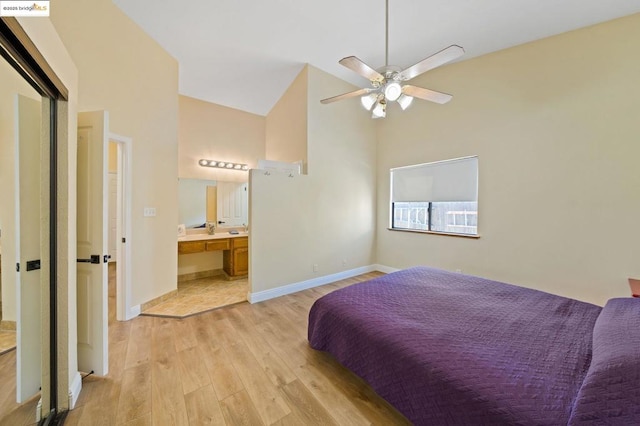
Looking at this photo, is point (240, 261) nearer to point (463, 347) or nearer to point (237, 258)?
point (237, 258)

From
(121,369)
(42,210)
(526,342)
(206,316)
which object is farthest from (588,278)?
(42,210)

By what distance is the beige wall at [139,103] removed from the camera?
225 centimetres

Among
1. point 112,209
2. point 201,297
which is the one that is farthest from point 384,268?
point 112,209

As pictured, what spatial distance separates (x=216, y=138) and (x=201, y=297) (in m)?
2.91

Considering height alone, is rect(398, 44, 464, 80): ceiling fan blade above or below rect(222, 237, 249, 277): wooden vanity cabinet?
above

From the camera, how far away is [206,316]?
2.80 m

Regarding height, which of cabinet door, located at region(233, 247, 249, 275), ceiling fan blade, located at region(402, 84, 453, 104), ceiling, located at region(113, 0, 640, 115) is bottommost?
cabinet door, located at region(233, 247, 249, 275)

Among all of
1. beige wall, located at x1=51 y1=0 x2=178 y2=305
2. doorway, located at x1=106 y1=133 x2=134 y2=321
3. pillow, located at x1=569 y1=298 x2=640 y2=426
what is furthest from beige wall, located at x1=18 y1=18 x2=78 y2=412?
pillow, located at x1=569 y1=298 x2=640 y2=426

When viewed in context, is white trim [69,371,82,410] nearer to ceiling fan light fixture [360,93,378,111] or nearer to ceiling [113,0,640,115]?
ceiling fan light fixture [360,93,378,111]

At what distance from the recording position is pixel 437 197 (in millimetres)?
3875

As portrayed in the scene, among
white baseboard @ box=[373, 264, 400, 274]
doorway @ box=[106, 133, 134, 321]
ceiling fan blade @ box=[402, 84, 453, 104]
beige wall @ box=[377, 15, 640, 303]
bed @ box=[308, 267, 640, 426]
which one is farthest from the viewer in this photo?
white baseboard @ box=[373, 264, 400, 274]

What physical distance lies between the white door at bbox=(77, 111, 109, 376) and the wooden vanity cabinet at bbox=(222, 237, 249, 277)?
2380 mm

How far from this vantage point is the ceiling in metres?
2.46

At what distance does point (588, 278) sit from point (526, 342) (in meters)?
2.26
